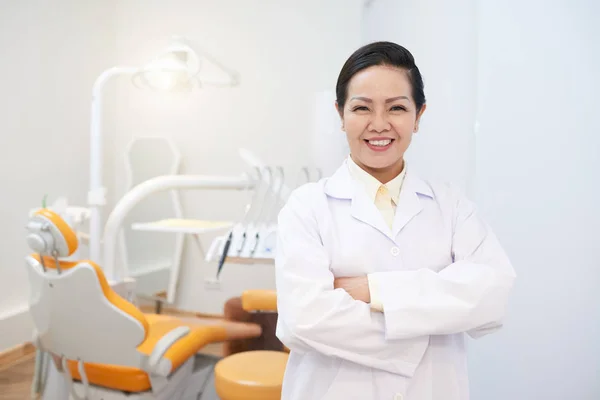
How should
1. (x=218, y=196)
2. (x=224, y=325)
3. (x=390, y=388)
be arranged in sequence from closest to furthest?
(x=390, y=388) < (x=224, y=325) < (x=218, y=196)

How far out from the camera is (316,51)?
318cm

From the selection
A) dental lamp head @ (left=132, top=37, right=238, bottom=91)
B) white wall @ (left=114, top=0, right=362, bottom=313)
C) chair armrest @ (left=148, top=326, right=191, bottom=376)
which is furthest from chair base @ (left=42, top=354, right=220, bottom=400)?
white wall @ (left=114, top=0, right=362, bottom=313)

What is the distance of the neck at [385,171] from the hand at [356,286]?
0.23m

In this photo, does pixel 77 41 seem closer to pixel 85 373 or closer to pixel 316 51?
pixel 316 51

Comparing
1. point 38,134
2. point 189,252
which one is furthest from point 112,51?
point 189,252

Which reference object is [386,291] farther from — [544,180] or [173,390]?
[173,390]

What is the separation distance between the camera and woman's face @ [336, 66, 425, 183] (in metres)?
0.89

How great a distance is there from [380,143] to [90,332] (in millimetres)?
1163

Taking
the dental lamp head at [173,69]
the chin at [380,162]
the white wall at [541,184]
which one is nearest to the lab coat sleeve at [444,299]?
the chin at [380,162]

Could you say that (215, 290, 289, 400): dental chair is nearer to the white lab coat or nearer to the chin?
the white lab coat

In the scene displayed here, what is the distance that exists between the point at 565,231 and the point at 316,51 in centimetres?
222

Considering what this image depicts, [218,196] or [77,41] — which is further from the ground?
[77,41]

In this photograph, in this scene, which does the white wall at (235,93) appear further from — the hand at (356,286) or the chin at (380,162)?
the hand at (356,286)

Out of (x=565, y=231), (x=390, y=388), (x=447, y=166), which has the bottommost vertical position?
(x=390, y=388)
